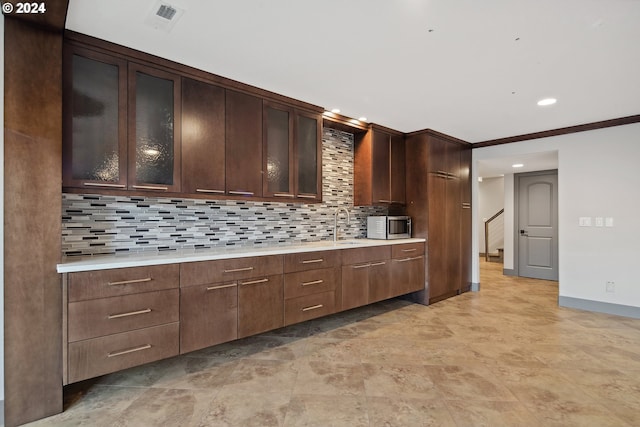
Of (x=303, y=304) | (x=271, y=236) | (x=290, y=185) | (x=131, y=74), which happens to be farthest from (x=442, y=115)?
(x=131, y=74)

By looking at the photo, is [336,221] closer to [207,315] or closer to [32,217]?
[207,315]

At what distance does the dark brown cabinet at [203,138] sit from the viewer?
8.34ft

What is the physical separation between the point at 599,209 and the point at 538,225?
Result: 2.17 m

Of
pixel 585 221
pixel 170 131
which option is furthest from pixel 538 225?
pixel 170 131

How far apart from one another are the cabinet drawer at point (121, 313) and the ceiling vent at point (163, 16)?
5.74ft

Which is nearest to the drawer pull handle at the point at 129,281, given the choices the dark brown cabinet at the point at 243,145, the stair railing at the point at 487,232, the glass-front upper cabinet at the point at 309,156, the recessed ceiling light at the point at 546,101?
the dark brown cabinet at the point at 243,145

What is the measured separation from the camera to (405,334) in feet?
10.4

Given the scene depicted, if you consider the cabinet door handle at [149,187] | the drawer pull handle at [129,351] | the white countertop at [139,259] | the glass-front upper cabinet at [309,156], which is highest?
the glass-front upper cabinet at [309,156]

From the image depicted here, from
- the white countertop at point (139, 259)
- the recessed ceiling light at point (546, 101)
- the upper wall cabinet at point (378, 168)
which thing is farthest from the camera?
the upper wall cabinet at point (378, 168)

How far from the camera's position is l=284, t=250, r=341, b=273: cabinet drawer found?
2873 millimetres

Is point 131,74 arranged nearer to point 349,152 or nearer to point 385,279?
point 349,152

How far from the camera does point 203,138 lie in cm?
262

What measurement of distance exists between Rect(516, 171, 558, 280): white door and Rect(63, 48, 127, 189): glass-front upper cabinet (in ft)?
22.3

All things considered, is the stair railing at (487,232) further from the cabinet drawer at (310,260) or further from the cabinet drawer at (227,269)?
the cabinet drawer at (227,269)
